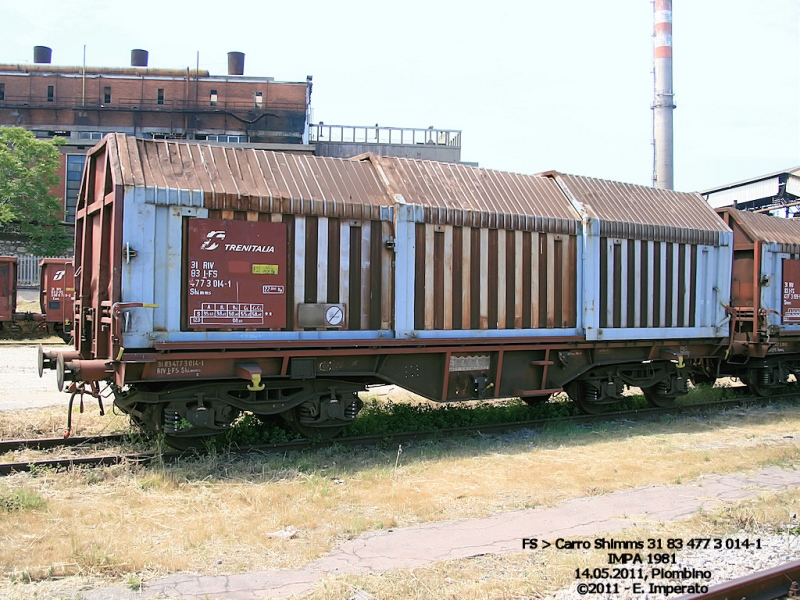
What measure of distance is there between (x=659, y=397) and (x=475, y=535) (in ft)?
25.7

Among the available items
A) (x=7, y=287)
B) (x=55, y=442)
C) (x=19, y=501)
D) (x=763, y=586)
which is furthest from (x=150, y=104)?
(x=763, y=586)

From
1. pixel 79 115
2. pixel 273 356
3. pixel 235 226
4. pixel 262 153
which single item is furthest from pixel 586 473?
pixel 79 115

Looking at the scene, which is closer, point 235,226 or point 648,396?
point 235,226

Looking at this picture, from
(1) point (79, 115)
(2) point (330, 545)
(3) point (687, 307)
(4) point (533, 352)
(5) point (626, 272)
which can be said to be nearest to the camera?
(2) point (330, 545)

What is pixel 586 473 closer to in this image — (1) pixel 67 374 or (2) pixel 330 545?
(2) pixel 330 545

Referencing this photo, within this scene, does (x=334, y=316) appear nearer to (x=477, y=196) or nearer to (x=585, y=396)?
(x=477, y=196)

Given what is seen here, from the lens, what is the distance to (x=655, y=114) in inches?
1891

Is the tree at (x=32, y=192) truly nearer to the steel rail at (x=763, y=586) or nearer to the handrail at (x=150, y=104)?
the handrail at (x=150, y=104)

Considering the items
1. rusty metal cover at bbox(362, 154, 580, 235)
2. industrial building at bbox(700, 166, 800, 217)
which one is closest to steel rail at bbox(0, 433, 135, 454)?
rusty metal cover at bbox(362, 154, 580, 235)

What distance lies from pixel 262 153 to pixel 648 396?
27.3 ft

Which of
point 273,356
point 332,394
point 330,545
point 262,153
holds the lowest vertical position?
point 330,545

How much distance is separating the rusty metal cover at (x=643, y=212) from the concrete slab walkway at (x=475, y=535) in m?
4.81

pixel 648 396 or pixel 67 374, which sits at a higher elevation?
pixel 67 374

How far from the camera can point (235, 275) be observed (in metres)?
8.05
